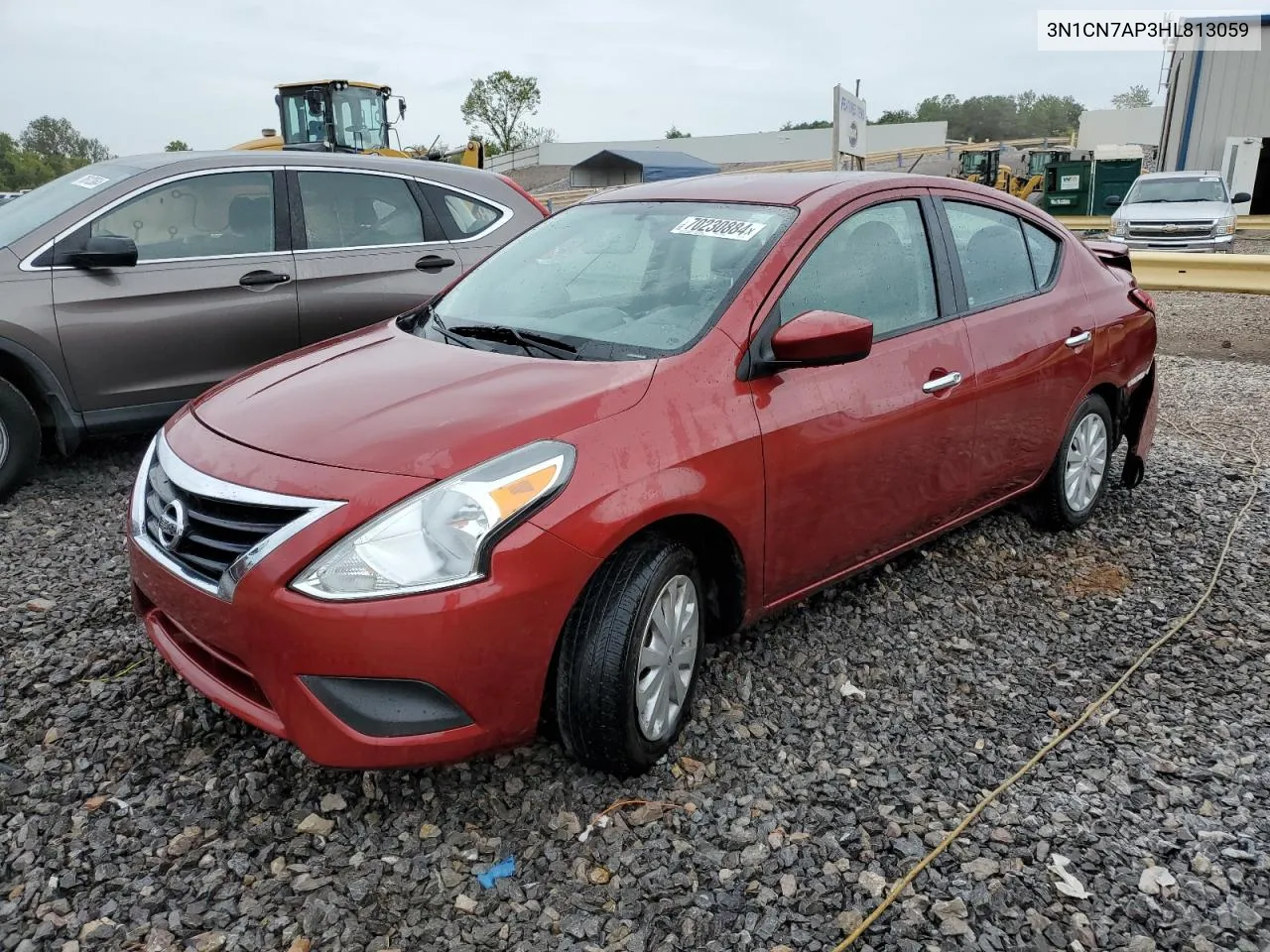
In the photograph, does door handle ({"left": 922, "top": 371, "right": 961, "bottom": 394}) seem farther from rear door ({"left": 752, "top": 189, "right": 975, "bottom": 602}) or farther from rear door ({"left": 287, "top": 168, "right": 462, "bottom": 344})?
rear door ({"left": 287, "top": 168, "right": 462, "bottom": 344})

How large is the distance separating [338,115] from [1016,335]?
1684cm

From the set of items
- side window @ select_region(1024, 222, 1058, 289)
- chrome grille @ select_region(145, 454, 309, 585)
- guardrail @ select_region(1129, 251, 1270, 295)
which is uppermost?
side window @ select_region(1024, 222, 1058, 289)

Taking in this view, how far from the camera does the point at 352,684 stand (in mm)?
2277

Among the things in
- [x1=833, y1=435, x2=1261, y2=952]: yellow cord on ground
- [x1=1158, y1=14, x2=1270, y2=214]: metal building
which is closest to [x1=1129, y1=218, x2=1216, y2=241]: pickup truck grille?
[x1=1158, y1=14, x2=1270, y2=214]: metal building

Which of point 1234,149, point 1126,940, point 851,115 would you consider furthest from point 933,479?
point 1234,149

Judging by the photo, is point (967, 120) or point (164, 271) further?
point (967, 120)

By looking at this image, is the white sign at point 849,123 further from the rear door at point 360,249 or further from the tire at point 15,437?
the tire at point 15,437

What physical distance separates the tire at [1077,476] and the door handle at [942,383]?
1.05m

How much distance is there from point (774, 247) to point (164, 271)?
340 cm

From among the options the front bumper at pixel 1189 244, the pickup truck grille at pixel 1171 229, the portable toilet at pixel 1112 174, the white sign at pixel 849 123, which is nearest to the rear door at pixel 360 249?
the white sign at pixel 849 123

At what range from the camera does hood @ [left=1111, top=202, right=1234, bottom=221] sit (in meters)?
16.6

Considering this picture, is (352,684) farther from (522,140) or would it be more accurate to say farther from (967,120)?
(967,120)

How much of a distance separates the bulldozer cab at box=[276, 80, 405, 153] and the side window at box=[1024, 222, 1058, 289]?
15.4m

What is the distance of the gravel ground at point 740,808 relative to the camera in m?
2.26
